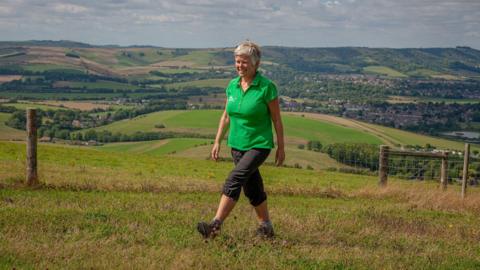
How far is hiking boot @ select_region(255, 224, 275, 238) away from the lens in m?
7.41

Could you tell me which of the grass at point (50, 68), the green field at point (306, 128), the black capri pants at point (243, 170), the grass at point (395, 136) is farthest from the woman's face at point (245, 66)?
the grass at point (50, 68)

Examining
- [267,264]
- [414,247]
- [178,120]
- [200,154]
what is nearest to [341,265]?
[267,264]

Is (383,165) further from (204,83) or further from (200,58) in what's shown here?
(200,58)

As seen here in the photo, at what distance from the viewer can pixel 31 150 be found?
1166cm

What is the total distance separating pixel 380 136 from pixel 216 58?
4831 inches

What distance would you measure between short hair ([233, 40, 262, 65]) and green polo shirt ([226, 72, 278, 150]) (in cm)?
24

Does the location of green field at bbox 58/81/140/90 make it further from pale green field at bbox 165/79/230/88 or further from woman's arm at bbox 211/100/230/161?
woman's arm at bbox 211/100/230/161

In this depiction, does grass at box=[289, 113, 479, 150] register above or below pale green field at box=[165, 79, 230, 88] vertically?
below

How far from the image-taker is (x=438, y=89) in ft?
401

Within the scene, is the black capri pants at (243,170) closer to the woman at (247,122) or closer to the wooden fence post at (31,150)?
the woman at (247,122)

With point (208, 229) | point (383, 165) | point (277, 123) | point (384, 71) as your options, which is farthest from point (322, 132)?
point (384, 71)

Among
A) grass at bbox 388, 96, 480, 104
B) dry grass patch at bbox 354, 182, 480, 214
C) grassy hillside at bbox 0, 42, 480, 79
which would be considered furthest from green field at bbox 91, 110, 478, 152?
grassy hillside at bbox 0, 42, 480, 79

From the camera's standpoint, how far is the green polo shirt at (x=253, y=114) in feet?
23.1

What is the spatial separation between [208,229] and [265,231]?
34.7 inches
